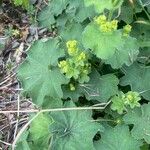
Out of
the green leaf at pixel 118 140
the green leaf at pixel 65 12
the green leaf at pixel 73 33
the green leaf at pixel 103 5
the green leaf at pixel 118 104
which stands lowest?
the green leaf at pixel 118 140

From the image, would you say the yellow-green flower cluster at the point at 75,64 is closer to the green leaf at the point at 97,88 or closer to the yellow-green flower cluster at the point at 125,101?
the green leaf at the point at 97,88

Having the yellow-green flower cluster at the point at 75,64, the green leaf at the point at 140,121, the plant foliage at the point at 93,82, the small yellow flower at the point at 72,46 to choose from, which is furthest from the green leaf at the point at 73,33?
the green leaf at the point at 140,121

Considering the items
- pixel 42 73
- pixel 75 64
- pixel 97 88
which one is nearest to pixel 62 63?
pixel 75 64

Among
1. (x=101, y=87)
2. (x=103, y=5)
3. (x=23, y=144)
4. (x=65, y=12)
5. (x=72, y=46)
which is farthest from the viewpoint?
(x=65, y=12)

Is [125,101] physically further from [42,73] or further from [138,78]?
[42,73]

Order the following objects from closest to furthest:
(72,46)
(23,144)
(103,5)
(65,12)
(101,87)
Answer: (103,5) < (72,46) < (23,144) < (101,87) < (65,12)

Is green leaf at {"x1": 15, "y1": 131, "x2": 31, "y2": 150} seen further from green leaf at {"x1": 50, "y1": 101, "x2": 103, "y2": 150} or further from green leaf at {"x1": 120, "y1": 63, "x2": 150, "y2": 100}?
green leaf at {"x1": 120, "y1": 63, "x2": 150, "y2": 100}
